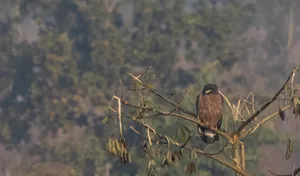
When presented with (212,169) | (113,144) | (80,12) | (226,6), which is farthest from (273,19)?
(113,144)

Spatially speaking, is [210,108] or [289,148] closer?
[289,148]

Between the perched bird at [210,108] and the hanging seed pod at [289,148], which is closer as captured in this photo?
the hanging seed pod at [289,148]

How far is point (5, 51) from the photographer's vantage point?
2886 centimetres

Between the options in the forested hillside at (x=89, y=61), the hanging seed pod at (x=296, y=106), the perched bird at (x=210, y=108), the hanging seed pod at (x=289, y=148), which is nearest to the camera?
the hanging seed pod at (x=296, y=106)

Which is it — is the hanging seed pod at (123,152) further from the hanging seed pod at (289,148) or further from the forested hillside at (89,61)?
the forested hillside at (89,61)

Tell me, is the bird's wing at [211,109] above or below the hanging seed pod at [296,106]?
above

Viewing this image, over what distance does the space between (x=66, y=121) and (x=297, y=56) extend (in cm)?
1458

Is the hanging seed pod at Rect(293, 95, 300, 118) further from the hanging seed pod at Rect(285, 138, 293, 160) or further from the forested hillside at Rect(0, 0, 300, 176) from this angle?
the forested hillside at Rect(0, 0, 300, 176)

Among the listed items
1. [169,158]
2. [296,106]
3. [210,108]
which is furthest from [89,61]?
[296,106]

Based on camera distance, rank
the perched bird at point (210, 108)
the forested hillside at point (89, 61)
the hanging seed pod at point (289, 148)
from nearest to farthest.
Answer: the hanging seed pod at point (289, 148)
the perched bird at point (210, 108)
the forested hillside at point (89, 61)

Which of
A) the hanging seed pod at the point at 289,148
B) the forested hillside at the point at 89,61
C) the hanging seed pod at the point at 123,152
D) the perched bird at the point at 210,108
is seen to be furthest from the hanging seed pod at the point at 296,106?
the forested hillside at the point at 89,61

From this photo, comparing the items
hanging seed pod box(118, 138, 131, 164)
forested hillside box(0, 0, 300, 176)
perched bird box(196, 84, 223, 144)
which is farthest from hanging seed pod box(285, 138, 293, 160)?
forested hillside box(0, 0, 300, 176)

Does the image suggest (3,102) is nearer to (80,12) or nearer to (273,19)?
(80,12)

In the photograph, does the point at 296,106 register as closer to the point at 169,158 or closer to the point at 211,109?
the point at 169,158
